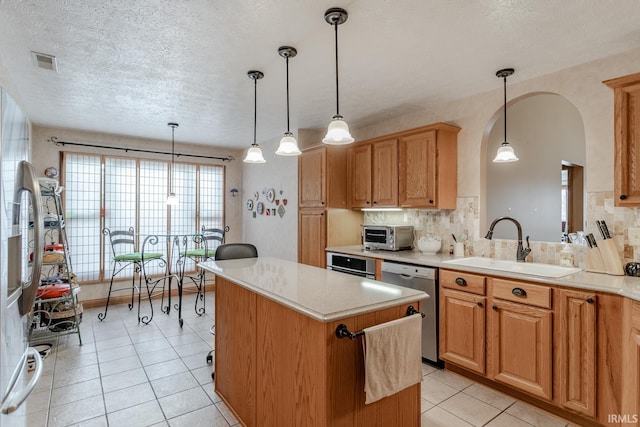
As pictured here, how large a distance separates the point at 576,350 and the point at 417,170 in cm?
199

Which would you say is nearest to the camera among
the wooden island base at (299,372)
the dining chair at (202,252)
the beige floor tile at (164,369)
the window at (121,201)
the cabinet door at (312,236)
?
the wooden island base at (299,372)

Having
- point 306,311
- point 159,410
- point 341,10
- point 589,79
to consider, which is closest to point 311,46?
point 341,10

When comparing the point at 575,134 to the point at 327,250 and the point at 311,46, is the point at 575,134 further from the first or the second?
the point at 311,46

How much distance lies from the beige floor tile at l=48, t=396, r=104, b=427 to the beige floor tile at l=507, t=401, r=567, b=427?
292 centimetres

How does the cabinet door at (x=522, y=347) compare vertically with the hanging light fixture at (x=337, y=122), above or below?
below

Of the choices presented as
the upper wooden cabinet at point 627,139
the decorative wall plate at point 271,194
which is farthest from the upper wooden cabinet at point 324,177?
the upper wooden cabinet at point 627,139

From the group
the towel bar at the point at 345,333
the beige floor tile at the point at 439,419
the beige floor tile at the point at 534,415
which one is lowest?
the beige floor tile at the point at 534,415

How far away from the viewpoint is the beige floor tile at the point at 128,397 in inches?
95.9

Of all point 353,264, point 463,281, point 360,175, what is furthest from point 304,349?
point 360,175

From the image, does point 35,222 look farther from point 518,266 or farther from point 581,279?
point 518,266

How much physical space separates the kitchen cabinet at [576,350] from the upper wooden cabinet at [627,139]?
2.38 feet

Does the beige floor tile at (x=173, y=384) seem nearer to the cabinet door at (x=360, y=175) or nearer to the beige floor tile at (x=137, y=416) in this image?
the beige floor tile at (x=137, y=416)

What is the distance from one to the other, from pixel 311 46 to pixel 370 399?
2.21 m

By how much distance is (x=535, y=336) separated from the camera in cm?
233
